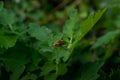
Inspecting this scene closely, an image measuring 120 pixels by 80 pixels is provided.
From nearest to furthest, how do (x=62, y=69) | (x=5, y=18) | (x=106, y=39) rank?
(x=62, y=69) → (x=5, y=18) → (x=106, y=39)

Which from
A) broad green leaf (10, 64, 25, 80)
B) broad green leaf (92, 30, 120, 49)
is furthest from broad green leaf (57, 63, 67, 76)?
broad green leaf (92, 30, 120, 49)

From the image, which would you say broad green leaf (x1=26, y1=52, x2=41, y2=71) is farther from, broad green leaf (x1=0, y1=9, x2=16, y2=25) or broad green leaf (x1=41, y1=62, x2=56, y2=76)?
broad green leaf (x1=0, y1=9, x2=16, y2=25)

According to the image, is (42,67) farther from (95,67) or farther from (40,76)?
(95,67)

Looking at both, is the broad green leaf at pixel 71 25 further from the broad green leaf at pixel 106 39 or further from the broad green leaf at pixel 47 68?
the broad green leaf at pixel 106 39

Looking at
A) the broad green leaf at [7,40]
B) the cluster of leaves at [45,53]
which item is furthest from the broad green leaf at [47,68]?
the broad green leaf at [7,40]

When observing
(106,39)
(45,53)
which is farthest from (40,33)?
(106,39)

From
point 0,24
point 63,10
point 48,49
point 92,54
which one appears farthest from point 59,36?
point 63,10

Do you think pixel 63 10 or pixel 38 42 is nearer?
pixel 38 42

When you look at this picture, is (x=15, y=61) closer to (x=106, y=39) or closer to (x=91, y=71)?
(x=91, y=71)

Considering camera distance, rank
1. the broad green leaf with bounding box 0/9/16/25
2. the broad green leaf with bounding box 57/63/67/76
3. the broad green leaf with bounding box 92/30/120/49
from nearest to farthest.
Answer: the broad green leaf with bounding box 57/63/67/76 < the broad green leaf with bounding box 0/9/16/25 < the broad green leaf with bounding box 92/30/120/49
